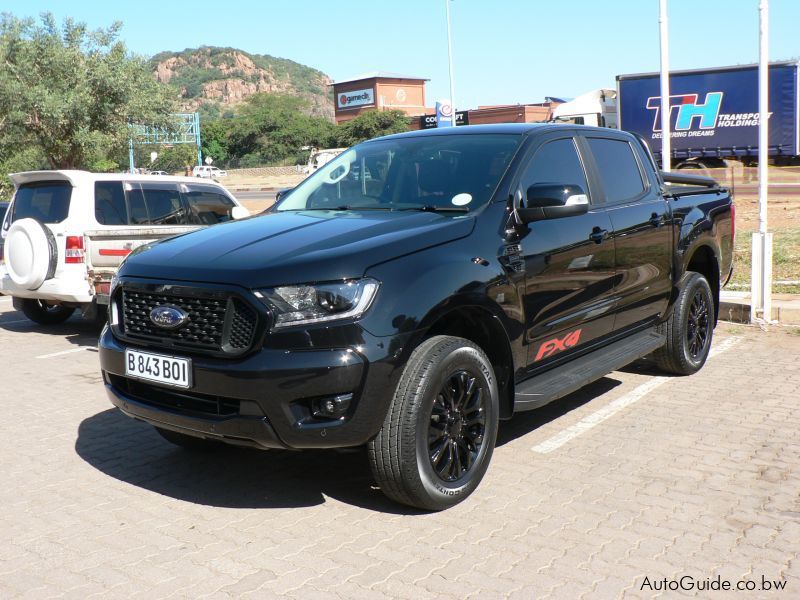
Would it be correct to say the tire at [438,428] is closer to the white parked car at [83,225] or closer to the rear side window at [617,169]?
the rear side window at [617,169]

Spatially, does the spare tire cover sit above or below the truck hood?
below

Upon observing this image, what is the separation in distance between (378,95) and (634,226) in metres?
105

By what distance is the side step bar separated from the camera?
4.56 meters

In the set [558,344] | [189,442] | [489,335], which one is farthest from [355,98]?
[489,335]

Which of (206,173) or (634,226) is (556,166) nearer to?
(634,226)

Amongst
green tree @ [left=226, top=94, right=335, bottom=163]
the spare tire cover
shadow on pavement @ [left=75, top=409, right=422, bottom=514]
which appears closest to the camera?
shadow on pavement @ [left=75, top=409, right=422, bottom=514]

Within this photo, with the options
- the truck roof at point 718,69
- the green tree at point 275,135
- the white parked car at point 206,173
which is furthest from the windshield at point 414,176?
the green tree at point 275,135

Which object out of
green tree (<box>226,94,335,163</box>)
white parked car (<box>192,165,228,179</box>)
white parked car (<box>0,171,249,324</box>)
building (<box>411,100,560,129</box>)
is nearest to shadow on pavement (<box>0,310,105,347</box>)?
white parked car (<box>0,171,249,324</box>)

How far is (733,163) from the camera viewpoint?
32.2m

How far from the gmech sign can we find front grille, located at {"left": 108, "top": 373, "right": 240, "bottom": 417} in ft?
351

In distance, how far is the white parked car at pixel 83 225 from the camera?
8.23 metres

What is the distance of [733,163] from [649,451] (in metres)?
30.1

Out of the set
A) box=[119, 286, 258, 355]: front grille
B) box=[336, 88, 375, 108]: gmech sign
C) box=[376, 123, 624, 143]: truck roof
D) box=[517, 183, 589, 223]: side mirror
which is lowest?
box=[119, 286, 258, 355]: front grille

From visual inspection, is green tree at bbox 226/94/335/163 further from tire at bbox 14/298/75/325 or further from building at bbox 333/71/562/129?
tire at bbox 14/298/75/325
